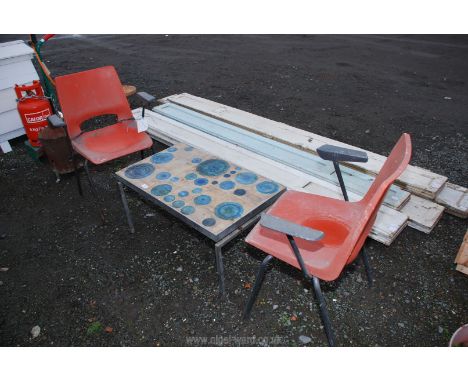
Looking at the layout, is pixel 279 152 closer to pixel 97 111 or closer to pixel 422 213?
pixel 422 213

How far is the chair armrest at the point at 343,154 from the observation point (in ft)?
7.01

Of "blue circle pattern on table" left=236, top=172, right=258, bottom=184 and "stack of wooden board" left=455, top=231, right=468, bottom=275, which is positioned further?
"blue circle pattern on table" left=236, top=172, right=258, bottom=184

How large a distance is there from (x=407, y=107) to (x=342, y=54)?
9.89 ft

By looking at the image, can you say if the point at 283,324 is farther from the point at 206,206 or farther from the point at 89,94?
the point at 89,94

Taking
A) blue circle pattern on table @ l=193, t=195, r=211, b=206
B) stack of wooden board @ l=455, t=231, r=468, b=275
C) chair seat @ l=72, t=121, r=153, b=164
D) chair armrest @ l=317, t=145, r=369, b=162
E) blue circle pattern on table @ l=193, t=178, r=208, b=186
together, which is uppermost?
chair armrest @ l=317, t=145, r=369, b=162

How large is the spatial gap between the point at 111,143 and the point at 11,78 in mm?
1880

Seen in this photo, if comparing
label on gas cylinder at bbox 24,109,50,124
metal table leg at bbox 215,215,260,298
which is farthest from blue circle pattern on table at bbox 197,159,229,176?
label on gas cylinder at bbox 24,109,50,124

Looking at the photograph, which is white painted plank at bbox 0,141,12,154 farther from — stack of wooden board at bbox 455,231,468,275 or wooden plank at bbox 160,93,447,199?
stack of wooden board at bbox 455,231,468,275

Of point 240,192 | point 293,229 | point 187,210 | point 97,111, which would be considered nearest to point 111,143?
point 97,111

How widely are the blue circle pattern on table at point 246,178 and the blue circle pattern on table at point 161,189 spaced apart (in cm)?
53

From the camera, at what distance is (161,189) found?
2.49 m

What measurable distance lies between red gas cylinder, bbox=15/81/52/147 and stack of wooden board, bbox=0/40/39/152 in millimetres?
217

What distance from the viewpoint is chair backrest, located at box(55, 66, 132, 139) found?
312cm

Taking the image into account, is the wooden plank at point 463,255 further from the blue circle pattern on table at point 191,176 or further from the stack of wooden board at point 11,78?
the stack of wooden board at point 11,78
